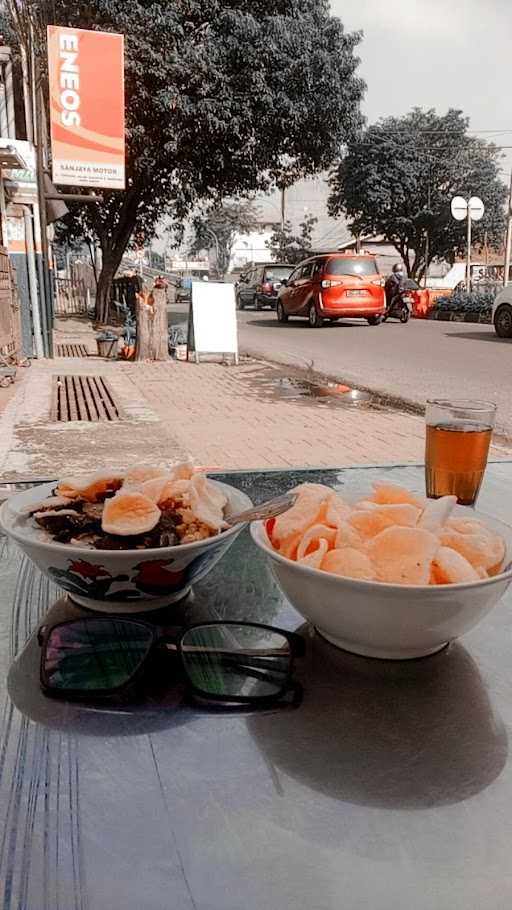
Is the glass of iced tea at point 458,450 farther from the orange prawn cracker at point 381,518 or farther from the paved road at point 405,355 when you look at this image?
the paved road at point 405,355

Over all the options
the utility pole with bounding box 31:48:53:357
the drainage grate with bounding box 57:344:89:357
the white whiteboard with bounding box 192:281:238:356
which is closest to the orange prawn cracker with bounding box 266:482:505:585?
the white whiteboard with bounding box 192:281:238:356

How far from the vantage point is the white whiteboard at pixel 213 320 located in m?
10.2

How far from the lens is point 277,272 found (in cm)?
2341

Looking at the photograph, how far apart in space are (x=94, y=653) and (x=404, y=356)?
1090cm

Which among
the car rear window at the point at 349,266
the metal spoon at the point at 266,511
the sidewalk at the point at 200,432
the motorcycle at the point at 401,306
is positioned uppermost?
the car rear window at the point at 349,266

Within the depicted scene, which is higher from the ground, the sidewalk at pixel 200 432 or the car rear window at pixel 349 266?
the car rear window at pixel 349 266

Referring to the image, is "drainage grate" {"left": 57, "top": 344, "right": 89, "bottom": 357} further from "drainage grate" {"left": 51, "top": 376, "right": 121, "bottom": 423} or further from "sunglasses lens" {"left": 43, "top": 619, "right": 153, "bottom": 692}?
"sunglasses lens" {"left": 43, "top": 619, "right": 153, "bottom": 692}

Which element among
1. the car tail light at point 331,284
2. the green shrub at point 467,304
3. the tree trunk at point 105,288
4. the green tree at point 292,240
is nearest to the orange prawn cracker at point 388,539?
the car tail light at point 331,284

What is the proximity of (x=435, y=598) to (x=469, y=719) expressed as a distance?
0.13 meters

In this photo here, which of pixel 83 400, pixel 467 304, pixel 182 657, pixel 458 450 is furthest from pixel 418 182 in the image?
pixel 182 657

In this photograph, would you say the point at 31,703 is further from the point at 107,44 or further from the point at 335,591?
the point at 107,44

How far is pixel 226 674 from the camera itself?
0.79 metres

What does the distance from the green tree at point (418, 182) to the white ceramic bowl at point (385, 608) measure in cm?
3236

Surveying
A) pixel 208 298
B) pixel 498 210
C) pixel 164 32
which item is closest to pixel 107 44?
pixel 208 298
